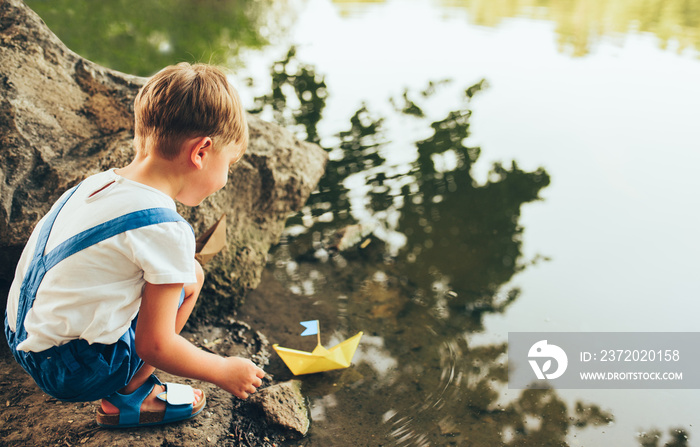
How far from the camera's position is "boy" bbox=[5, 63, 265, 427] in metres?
1.34

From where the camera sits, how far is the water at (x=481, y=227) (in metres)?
Result: 2.02

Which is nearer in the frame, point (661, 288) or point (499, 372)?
point (499, 372)

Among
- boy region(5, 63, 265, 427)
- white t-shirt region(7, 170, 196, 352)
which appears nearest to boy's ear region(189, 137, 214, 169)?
boy region(5, 63, 265, 427)

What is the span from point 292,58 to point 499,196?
314 centimetres

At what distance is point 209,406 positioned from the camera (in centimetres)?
185

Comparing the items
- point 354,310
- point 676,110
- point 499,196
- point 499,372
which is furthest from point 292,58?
point 499,372

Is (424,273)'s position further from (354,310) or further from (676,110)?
(676,110)

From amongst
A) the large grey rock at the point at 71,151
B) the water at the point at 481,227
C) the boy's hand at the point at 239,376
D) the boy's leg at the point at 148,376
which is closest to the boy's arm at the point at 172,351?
the boy's hand at the point at 239,376

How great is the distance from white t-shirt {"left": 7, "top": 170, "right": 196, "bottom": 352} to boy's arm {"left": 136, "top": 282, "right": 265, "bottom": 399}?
0.05 metres

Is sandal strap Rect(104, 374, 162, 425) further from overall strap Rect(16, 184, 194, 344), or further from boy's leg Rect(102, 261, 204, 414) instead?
overall strap Rect(16, 184, 194, 344)

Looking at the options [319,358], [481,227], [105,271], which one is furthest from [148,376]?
[481,227]

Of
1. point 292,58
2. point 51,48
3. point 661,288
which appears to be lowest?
point 661,288

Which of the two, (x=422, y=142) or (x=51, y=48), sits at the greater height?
(x=51, y=48)

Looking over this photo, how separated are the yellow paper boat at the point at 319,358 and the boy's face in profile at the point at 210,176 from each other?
0.75 meters
